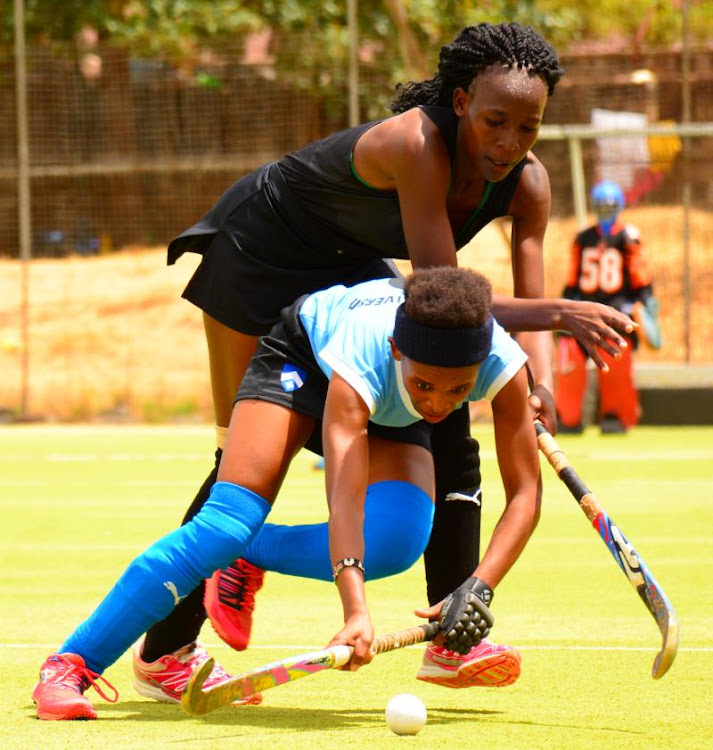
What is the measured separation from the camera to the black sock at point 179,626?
4.97 m

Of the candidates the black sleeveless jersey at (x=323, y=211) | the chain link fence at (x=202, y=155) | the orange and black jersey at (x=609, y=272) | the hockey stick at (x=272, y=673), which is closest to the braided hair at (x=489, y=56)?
the black sleeveless jersey at (x=323, y=211)

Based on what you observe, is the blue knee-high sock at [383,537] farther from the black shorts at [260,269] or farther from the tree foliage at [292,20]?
the tree foliage at [292,20]

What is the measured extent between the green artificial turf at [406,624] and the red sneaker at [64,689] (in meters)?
0.06

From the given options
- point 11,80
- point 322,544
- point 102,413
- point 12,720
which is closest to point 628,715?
point 322,544

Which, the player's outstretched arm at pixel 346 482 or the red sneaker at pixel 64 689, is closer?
the player's outstretched arm at pixel 346 482

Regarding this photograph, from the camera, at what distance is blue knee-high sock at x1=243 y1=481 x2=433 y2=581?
15.0 feet

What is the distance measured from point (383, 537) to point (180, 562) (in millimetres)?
572

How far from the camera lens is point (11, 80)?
59.0 ft

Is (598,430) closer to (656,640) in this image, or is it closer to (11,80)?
(11,80)

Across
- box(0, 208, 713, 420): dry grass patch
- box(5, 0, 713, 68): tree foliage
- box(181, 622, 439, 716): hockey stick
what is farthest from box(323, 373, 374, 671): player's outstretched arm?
box(5, 0, 713, 68): tree foliage

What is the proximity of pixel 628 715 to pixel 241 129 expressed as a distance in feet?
48.6

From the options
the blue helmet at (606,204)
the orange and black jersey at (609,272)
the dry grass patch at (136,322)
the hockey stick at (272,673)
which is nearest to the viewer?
the hockey stick at (272,673)

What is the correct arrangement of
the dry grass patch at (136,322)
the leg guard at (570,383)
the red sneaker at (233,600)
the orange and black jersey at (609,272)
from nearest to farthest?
the red sneaker at (233,600), the leg guard at (570,383), the orange and black jersey at (609,272), the dry grass patch at (136,322)

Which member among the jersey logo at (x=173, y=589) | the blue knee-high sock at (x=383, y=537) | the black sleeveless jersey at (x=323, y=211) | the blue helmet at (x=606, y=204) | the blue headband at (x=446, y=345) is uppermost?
the black sleeveless jersey at (x=323, y=211)
